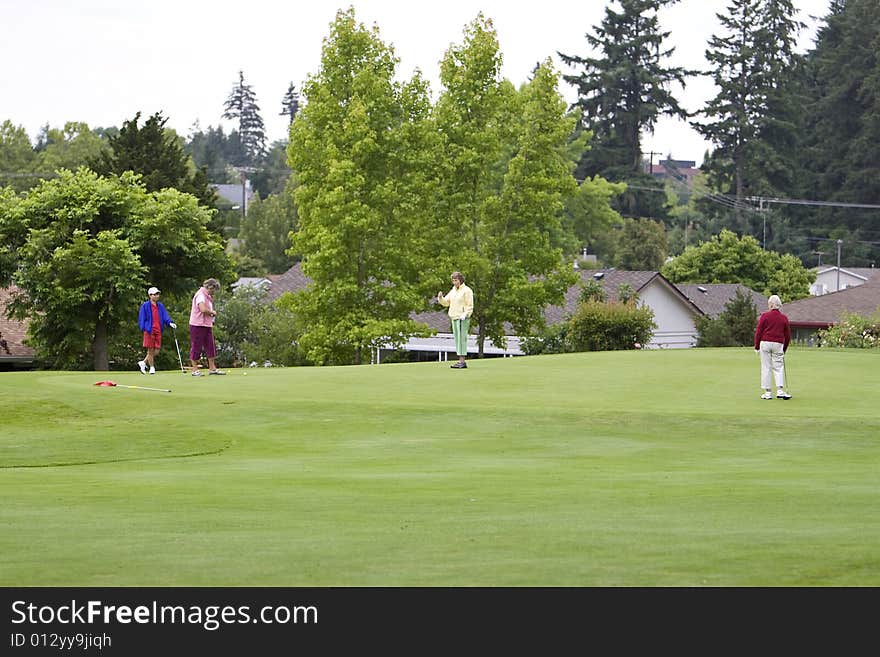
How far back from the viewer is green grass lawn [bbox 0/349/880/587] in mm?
7809

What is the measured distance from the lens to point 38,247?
4991 centimetres

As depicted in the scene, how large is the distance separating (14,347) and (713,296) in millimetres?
43530

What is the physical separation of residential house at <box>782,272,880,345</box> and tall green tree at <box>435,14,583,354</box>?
58.6 feet

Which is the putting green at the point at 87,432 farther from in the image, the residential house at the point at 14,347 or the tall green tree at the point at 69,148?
the tall green tree at the point at 69,148

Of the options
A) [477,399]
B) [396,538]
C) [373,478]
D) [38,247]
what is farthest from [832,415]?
[38,247]

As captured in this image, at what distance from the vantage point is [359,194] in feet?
161

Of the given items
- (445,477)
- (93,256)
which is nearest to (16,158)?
(93,256)

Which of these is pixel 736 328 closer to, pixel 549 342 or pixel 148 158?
pixel 549 342

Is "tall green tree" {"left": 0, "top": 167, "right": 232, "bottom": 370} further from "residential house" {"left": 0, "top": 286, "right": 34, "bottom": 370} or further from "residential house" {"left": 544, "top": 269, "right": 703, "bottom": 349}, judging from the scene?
"residential house" {"left": 544, "top": 269, "right": 703, "bottom": 349}

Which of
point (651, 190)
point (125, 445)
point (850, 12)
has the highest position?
point (850, 12)

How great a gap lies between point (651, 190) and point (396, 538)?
11244 centimetres

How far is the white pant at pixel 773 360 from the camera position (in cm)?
2314

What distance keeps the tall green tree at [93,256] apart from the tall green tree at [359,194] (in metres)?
5.67
